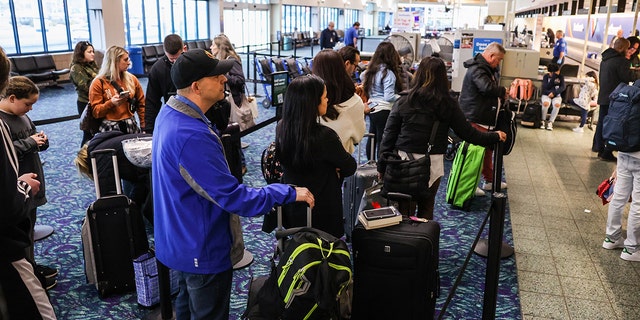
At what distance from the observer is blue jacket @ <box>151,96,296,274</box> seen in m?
2.00

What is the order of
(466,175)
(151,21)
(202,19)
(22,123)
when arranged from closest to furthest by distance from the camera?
(22,123)
(466,175)
(151,21)
(202,19)

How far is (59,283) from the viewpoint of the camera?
3.69 metres

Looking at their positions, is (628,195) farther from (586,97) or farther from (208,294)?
(586,97)

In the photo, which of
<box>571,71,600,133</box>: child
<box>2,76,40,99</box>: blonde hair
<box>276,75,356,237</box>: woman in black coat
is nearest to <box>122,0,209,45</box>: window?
<box>571,71,600,133</box>: child

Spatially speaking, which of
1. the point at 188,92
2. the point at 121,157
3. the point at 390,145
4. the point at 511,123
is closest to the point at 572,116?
the point at 511,123

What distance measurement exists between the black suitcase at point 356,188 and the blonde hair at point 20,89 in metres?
2.38

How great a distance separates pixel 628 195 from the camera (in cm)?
428

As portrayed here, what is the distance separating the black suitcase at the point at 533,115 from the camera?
9367 mm

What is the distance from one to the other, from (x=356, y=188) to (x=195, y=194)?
2292mm

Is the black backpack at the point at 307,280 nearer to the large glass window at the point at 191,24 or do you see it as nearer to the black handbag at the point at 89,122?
the black handbag at the point at 89,122

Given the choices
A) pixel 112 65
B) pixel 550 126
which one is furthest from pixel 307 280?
pixel 550 126

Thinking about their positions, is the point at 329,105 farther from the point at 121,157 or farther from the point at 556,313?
the point at 556,313

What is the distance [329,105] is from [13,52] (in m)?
14.2

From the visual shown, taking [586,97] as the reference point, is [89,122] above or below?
above
